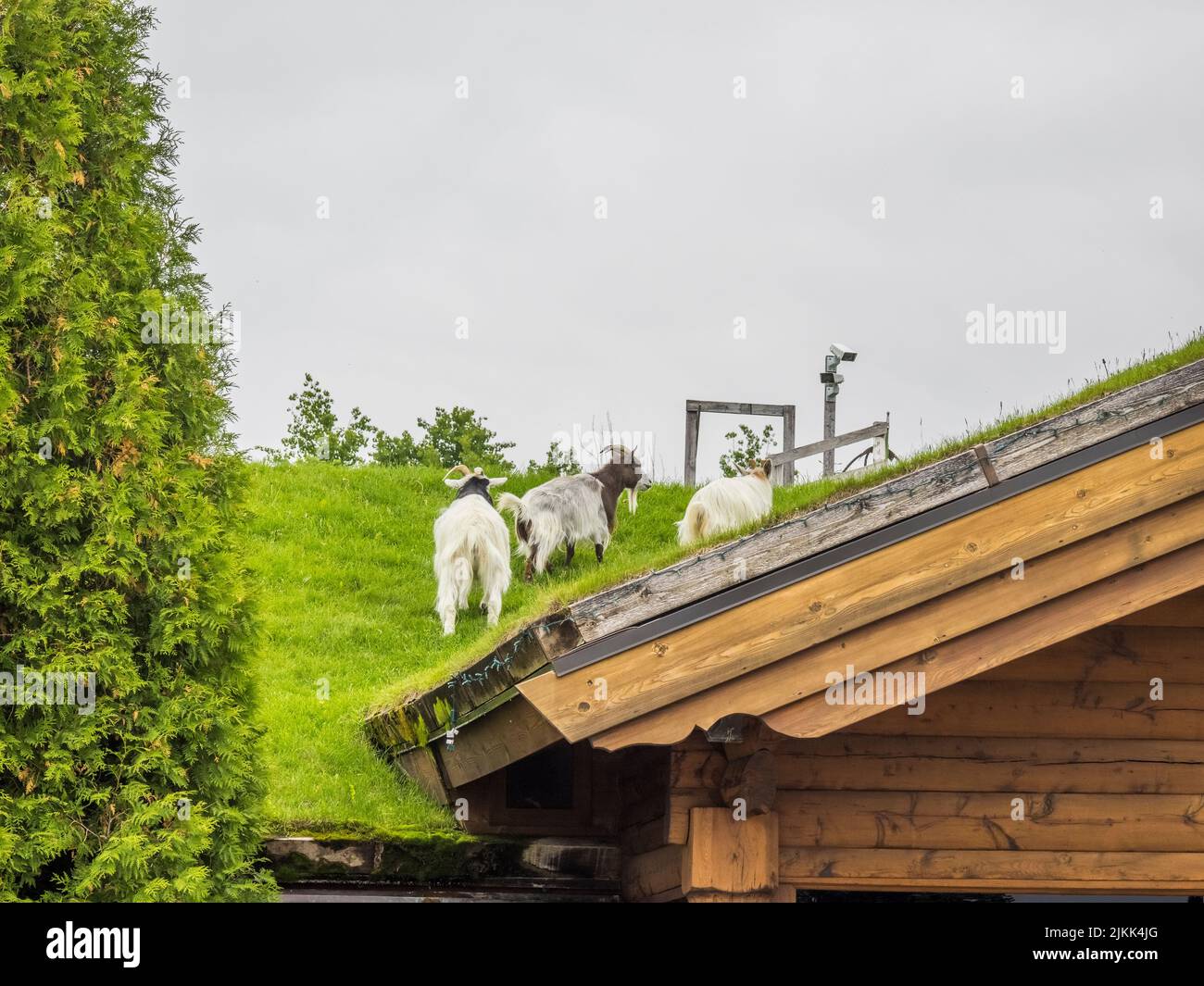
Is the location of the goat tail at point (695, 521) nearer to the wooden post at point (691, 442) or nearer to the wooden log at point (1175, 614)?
the wooden post at point (691, 442)

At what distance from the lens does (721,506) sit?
18.2m

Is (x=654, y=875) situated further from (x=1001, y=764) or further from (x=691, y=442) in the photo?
(x=691, y=442)

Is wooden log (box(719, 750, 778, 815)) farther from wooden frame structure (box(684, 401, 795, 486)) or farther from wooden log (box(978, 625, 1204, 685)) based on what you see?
wooden frame structure (box(684, 401, 795, 486))

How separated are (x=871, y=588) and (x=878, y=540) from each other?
0.22 meters

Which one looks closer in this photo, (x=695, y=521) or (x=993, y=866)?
(x=993, y=866)

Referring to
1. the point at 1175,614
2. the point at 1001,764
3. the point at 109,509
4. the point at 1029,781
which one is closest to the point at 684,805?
the point at 1001,764

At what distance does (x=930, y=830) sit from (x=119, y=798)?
3795 mm

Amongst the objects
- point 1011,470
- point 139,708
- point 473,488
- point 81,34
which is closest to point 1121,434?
point 1011,470

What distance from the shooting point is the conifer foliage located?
5562 millimetres

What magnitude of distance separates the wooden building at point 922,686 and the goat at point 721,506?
10.7m

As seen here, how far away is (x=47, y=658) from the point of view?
5590 millimetres

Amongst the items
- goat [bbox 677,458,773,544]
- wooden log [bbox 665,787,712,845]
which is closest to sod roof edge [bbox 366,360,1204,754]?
wooden log [bbox 665,787,712,845]
